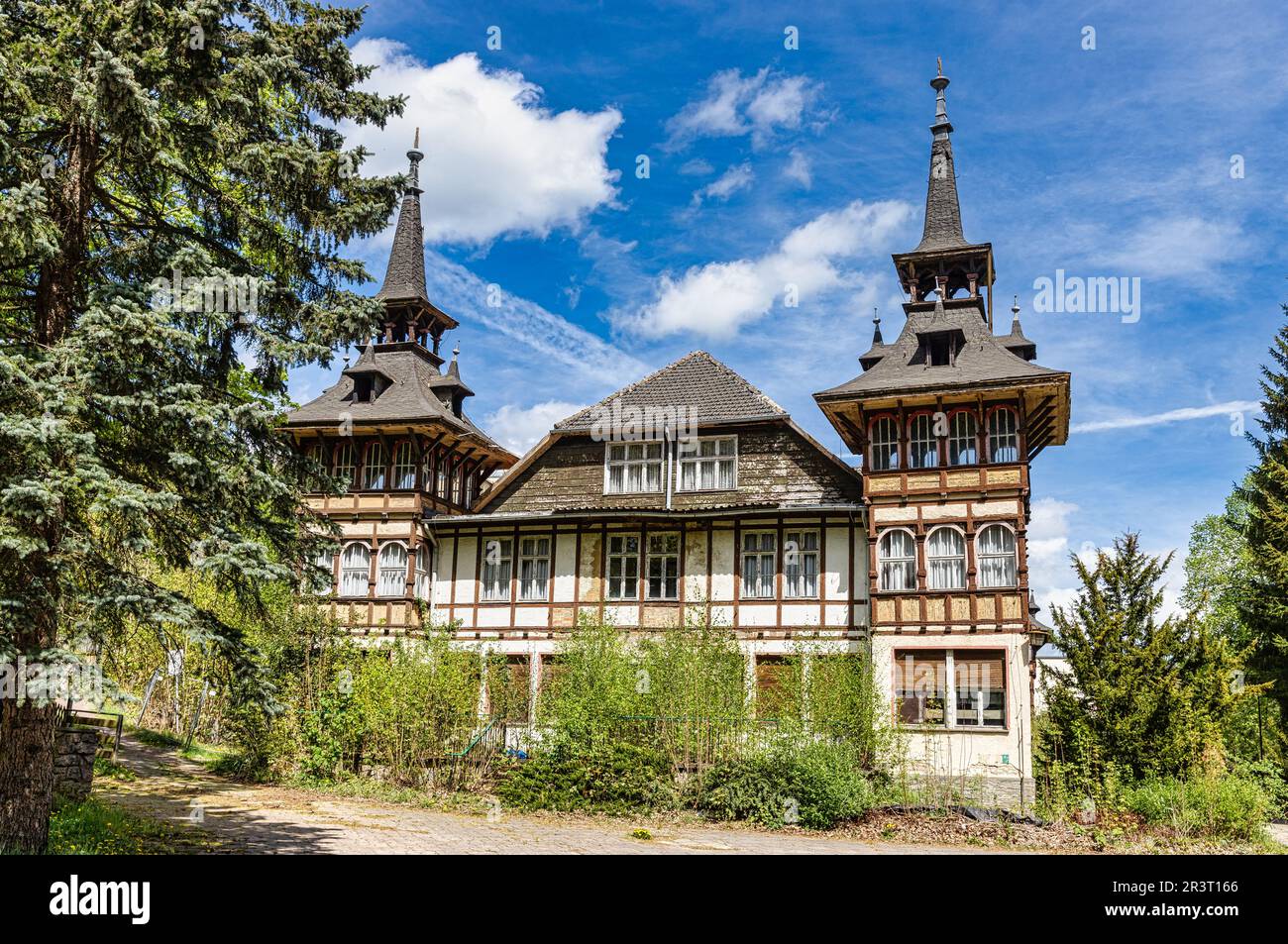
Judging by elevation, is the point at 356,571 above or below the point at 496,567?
below

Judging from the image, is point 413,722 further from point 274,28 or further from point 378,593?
point 274,28

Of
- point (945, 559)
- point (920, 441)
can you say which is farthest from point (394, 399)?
point (945, 559)

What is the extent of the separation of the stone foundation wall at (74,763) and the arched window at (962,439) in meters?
17.3

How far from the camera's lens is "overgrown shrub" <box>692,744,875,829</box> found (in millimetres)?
17875

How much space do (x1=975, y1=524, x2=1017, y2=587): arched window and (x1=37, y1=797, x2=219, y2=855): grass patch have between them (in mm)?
15740

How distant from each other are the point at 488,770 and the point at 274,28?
44.7 feet

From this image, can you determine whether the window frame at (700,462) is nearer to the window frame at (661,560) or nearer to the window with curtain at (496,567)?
the window frame at (661,560)

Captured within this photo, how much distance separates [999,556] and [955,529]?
42.3 inches

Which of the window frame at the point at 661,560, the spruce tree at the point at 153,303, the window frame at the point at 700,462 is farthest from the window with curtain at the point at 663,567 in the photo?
the spruce tree at the point at 153,303

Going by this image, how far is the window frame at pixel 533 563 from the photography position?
26125mm

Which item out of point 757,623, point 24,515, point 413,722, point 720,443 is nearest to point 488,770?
point 413,722

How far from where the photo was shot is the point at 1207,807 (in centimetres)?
1705

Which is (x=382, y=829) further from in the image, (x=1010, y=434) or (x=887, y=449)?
(x=1010, y=434)

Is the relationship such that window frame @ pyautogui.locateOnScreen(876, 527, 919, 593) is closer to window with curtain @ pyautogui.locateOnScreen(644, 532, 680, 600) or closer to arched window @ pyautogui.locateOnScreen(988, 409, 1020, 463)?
arched window @ pyautogui.locateOnScreen(988, 409, 1020, 463)
